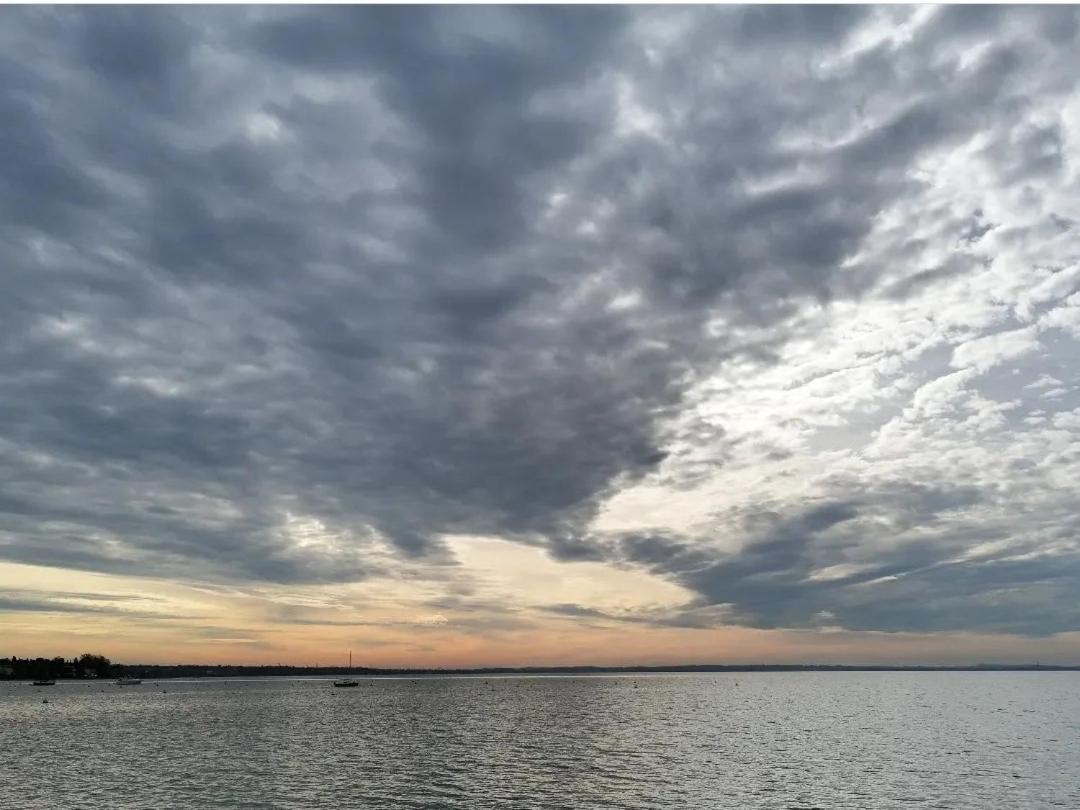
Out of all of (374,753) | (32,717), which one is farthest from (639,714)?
(32,717)

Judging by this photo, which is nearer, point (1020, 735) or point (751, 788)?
point (751, 788)

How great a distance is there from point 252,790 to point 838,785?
53018mm

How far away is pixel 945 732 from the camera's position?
4656 inches

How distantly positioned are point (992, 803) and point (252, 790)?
206 feet

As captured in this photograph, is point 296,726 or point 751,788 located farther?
point 296,726

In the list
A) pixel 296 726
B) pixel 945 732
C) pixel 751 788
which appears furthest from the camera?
pixel 296 726

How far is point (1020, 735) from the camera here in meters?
113

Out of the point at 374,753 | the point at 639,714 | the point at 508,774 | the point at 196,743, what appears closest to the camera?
the point at 508,774

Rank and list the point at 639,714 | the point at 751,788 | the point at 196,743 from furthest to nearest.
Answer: the point at 639,714 < the point at 196,743 < the point at 751,788

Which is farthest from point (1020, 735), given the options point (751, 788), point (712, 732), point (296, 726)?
point (296, 726)

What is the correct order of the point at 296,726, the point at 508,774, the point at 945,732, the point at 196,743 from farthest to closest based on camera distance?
the point at 296,726 → the point at 945,732 → the point at 196,743 → the point at 508,774

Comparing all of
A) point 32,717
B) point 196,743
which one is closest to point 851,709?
point 196,743

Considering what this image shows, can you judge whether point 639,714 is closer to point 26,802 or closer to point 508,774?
point 508,774

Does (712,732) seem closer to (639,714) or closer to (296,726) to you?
(639,714)
